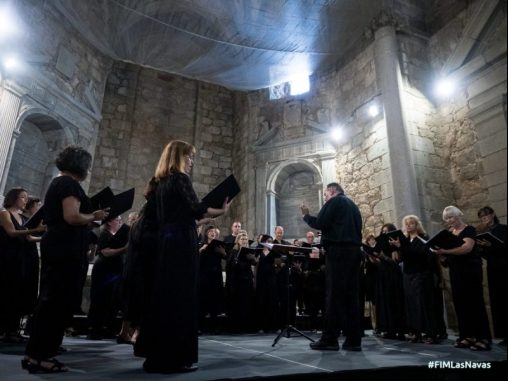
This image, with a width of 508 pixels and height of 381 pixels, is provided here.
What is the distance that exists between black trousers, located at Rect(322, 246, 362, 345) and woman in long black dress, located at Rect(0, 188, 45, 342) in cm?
303

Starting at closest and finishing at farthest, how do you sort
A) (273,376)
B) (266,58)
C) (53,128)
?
(273,376) < (266,58) < (53,128)

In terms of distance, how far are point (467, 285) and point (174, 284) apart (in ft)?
10.2

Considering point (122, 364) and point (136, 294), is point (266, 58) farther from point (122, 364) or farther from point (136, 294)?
point (122, 364)

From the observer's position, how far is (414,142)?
705 cm

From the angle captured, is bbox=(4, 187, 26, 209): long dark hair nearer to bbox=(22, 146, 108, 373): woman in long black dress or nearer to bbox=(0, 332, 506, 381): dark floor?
bbox=(0, 332, 506, 381): dark floor

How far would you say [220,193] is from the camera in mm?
2473

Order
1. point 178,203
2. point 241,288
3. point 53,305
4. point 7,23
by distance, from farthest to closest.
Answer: point 7,23 < point 241,288 < point 178,203 < point 53,305

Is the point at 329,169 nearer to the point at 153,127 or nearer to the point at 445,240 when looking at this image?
the point at 445,240

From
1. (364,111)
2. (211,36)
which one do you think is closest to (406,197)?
(364,111)

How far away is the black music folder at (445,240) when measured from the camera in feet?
11.3

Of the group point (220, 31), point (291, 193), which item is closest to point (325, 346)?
point (220, 31)

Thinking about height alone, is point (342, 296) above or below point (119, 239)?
below

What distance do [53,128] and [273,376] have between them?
9.53 meters

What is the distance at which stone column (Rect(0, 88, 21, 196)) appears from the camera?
730cm
